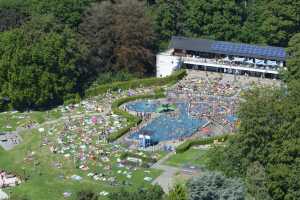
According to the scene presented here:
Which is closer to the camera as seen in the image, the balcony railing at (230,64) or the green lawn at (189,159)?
the green lawn at (189,159)

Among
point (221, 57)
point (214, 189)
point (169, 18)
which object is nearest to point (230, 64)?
point (221, 57)

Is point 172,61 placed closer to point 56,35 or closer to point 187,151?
point 56,35

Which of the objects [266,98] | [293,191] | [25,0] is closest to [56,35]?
[25,0]

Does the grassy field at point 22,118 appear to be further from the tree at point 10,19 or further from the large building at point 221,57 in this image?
the large building at point 221,57

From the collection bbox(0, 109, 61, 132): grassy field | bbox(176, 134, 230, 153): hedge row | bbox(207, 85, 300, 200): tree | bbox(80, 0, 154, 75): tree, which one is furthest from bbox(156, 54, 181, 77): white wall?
bbox(207, 85, 300, 200): tree

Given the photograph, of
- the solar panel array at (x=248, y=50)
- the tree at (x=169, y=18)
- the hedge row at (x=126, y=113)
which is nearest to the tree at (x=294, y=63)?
the solar panel array at (x=248, y=50)
